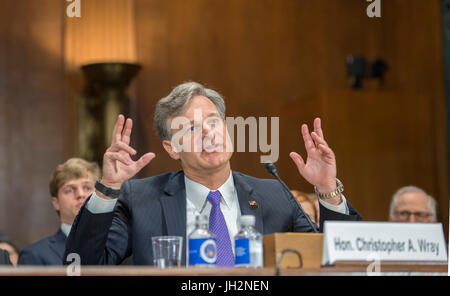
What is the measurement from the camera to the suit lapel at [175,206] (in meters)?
2.32

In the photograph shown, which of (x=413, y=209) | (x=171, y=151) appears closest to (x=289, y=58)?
(x=413, y=209)

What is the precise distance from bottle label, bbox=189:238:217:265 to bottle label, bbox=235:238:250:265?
0.07 m

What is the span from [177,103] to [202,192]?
32 cm

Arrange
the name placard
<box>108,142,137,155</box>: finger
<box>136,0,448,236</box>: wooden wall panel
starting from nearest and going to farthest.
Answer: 1. the name placard
2. <box>108,142,137,155</box>: finger
3. <box>136,0,448,236</box>: wooden wall panel

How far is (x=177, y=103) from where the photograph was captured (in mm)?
2469

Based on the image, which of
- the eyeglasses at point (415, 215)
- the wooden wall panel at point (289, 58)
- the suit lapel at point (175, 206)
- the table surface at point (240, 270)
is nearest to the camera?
the table surface at point (240, 270)

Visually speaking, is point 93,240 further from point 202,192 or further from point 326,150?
point 326,150

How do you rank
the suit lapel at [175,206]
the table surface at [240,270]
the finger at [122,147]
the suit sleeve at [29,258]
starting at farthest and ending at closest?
1. the suit sleeve at [29,258]
2. the suit lapel at [175,206]
3. the finger at [122,147]
4. the table surface at [240,270]

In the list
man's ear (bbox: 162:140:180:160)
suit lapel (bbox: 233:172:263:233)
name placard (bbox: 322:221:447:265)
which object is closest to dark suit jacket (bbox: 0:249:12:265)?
man's ear (bbox: 162:140:180:160)

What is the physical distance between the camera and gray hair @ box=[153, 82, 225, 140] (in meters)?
2.47

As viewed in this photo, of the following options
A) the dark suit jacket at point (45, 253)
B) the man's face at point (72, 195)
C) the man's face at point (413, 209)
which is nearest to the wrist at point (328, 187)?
the dark suit jacket at point (45, 253)

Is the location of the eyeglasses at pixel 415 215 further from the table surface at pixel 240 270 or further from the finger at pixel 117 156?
the finger at pixel 117 156

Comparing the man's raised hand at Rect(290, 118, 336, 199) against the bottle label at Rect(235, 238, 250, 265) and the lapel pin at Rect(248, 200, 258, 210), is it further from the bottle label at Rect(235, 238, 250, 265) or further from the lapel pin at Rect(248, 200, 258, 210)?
the bottle label at Rect(235, 238, 250, 265)
